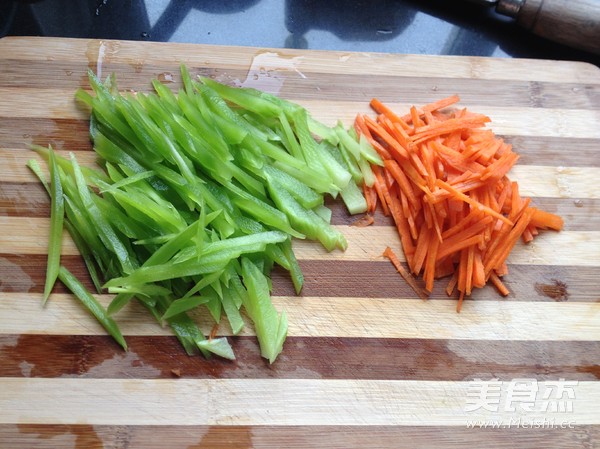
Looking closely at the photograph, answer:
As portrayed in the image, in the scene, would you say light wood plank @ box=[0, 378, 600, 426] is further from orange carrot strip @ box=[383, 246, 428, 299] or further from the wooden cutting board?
orange carrot strip @ box=[383, 246, 428, 299]

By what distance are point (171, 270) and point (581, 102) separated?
192 centimetres

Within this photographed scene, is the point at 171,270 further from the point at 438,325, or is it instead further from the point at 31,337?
the point at 438,325

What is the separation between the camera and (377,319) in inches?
82.4

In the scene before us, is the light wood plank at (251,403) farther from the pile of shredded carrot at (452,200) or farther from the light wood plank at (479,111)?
the light wood plank at (479,111)

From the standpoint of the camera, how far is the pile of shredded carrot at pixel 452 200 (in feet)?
7.06

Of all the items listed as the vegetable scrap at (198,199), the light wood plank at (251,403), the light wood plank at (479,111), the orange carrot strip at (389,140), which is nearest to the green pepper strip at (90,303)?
the vegetable scrap at (198,199)

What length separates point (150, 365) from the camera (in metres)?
1.96

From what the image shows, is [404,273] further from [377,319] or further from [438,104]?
[438,104]

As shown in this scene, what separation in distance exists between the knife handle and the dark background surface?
7.0 inches

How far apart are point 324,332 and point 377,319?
198 millimetres

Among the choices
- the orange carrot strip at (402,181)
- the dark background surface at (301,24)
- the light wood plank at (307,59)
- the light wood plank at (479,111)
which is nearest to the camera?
the orange carrot strip at (402,181)

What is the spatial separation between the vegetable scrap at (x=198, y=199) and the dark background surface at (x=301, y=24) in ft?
2.24

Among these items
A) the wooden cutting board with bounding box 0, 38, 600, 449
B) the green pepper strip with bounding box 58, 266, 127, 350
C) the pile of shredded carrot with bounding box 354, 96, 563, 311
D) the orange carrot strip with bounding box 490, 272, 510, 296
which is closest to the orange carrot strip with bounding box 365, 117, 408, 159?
the pile of shredded carrot with bounding box 354, 96, 563, 311

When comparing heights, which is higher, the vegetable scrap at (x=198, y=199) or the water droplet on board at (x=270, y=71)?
the water droplet on board at (x=270, y=71)
